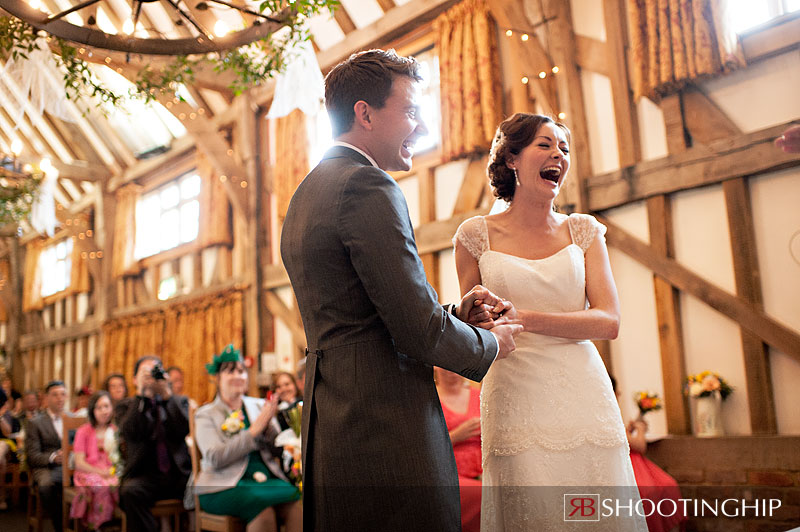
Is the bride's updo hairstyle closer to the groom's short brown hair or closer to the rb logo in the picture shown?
the groom's short brown hair

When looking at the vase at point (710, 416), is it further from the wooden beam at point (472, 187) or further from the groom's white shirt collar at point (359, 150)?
the groom's white shirt collar at point (359, 150)

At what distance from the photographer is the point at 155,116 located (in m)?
11.3

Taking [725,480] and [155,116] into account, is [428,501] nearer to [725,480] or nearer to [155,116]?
[725,480]

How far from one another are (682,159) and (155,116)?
8.82m

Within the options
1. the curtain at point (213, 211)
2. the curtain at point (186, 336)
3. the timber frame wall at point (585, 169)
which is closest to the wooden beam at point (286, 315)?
the timber frame wall at point (585, 169)

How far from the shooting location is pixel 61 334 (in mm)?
14609

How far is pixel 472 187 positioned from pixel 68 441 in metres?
4.30

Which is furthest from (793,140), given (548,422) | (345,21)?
(345,21)

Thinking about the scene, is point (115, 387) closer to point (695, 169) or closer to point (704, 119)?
point (695, 169)

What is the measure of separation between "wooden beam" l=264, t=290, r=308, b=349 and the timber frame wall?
0.02 meters

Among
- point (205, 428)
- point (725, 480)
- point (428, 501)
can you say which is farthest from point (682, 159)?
point (428, 501)

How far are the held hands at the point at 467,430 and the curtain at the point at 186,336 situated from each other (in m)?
6.66

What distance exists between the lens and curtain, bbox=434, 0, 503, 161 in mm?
6656

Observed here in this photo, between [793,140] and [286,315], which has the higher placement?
[286,315]
